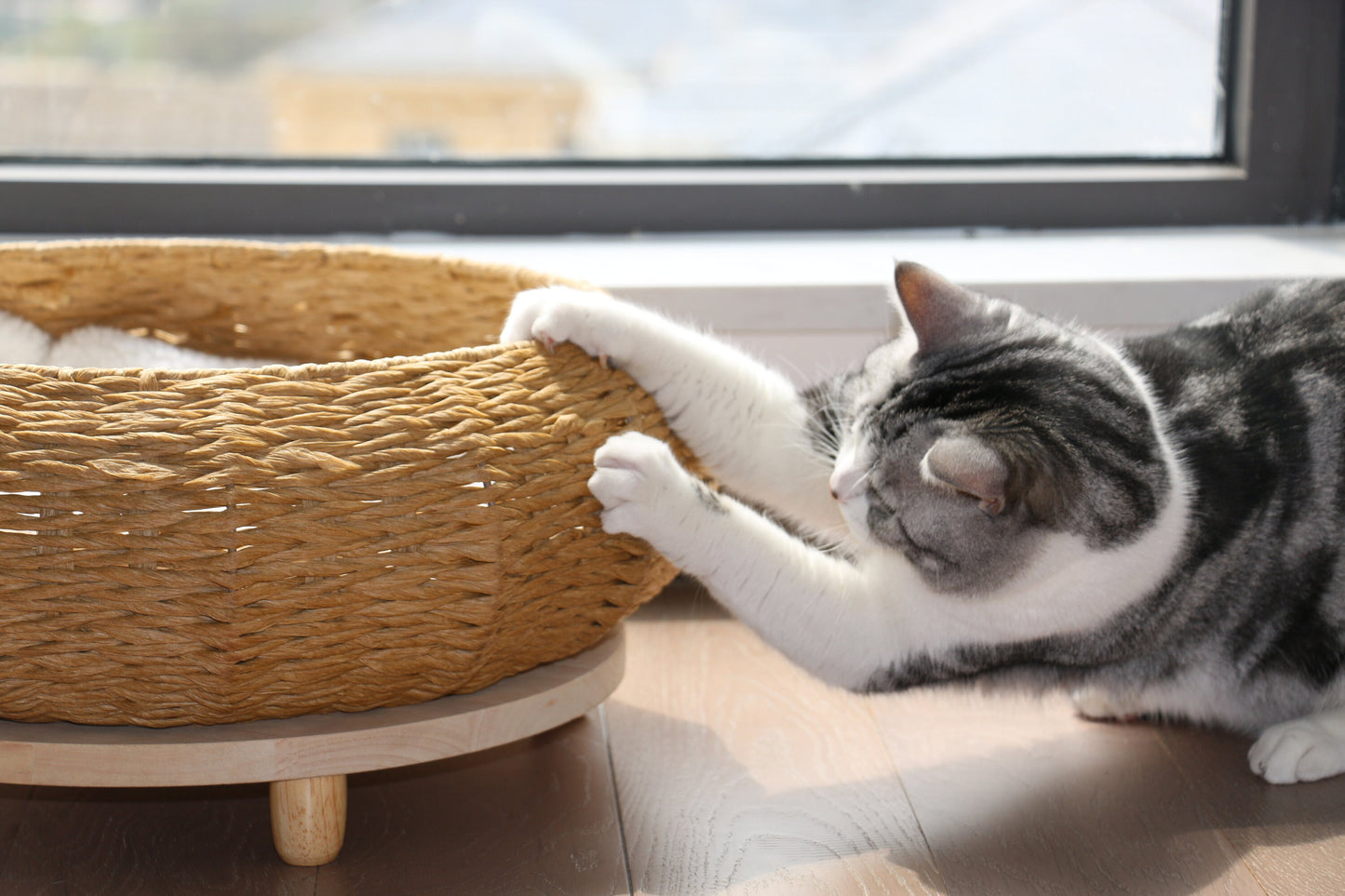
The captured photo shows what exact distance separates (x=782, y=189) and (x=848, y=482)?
93 centimetres

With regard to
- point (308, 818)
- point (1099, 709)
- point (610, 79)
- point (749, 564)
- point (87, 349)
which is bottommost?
point (1099, 709)

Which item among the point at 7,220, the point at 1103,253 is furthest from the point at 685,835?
the point at 7,220

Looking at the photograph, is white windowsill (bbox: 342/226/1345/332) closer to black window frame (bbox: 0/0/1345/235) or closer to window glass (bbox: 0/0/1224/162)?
black window frame (bbox: 0/0/1345/235)

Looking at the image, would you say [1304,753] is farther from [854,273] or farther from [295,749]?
[295,749]

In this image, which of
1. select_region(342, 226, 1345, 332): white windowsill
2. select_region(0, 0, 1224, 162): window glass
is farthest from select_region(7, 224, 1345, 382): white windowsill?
select_region(0, 0, 1224, 162): window glass

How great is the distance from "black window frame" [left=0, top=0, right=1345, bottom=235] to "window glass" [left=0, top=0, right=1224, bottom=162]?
0.04 meters

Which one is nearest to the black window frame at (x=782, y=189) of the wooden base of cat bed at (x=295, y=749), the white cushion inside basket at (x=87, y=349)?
the white cushion inside basket at (x=87, y=349)

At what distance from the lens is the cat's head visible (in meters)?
0.94

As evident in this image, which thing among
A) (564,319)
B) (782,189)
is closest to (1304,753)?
(564,319)

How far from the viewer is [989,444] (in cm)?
91

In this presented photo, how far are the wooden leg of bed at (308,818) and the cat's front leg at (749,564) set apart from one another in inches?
12.1

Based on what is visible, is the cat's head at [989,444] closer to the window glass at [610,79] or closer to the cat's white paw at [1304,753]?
the cat's white paw at [1304,753]

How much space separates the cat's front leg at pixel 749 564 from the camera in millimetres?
1009

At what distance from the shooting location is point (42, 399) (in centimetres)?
89
